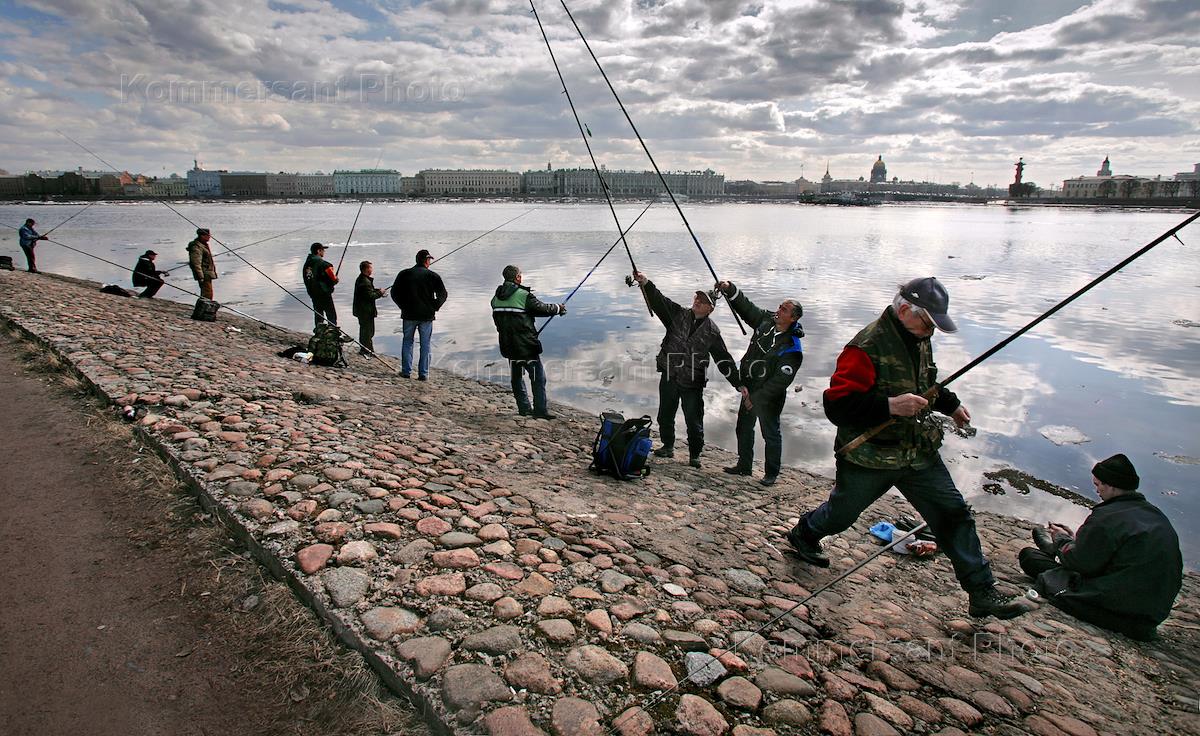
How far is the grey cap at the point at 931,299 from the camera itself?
3.65 m

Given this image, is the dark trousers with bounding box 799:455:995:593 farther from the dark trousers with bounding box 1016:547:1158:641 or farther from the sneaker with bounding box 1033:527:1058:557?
the sneaker with bounding box 1033:527:1058:557

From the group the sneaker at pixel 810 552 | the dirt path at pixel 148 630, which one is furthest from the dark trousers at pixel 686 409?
the dirt path at pixel 148 630

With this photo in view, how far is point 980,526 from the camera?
6.40 meters

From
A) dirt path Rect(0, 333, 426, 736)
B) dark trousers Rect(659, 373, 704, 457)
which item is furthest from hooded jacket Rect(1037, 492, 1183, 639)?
dirt path Rect(0, 333, 426, 736)

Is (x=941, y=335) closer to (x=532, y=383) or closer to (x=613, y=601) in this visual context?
(x=532, y=383)

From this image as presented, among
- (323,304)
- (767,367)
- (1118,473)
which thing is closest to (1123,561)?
(1118,473)

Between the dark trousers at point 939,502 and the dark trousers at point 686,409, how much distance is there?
3016mm

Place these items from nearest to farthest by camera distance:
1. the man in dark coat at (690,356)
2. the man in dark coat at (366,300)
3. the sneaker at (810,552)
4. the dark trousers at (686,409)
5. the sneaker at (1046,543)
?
the sneaker at (810,552), the sneaker at (1046,543), the man in dark coat at (690,356), the dark trousers at (686,409), the man in dark coat at (366,300)

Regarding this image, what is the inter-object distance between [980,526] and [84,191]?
131222 millimetres

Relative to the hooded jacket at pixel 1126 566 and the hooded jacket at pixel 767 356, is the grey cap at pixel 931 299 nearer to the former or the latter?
the hooded jacket at pixel 1126 566

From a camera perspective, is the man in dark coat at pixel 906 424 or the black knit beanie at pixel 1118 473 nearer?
the man in dark coat at pixel 906 424

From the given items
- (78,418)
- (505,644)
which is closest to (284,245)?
(78,418)

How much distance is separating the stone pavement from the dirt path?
175mm

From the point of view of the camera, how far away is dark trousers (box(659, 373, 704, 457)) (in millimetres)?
7020
